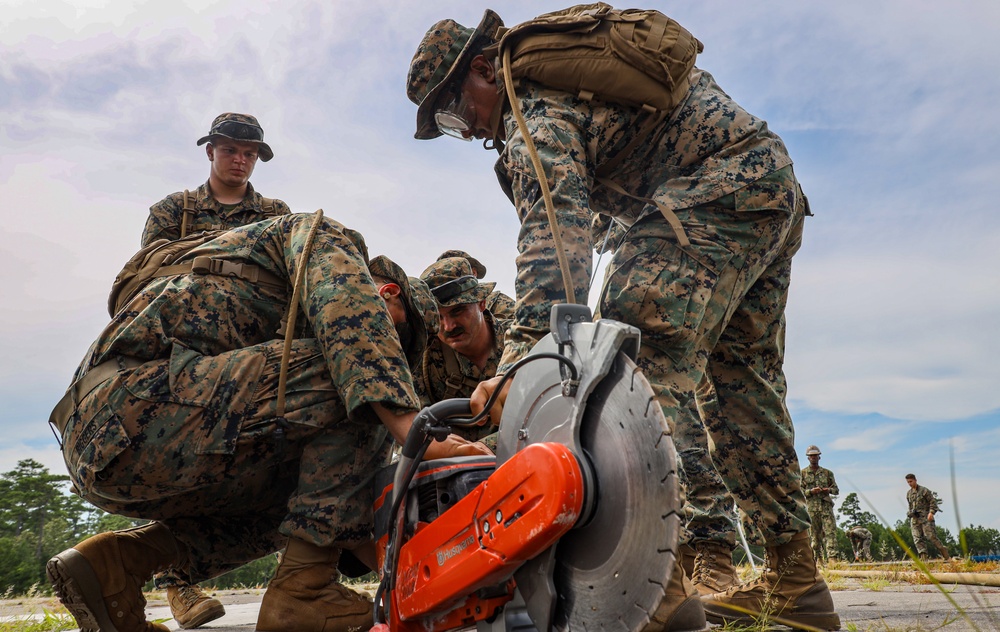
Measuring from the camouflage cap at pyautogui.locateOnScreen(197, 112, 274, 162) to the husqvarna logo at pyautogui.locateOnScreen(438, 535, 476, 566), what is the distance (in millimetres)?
4415

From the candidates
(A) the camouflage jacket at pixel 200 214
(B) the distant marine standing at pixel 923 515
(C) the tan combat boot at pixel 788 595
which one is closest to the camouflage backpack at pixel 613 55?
(C) the tan combat boot at pixel 788 595

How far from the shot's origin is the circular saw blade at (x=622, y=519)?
149 centimetres

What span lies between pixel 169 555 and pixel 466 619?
1.56 m

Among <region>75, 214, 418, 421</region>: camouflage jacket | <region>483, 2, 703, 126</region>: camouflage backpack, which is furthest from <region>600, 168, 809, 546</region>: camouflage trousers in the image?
<region>75, 214, 418, 421</region>: camouflage jacket

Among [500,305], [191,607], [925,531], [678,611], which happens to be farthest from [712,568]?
[925,531]

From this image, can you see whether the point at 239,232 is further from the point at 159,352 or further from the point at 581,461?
the point at 581,461

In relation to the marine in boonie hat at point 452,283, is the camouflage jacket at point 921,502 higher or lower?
lower

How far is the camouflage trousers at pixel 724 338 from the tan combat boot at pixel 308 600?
4.05 ft

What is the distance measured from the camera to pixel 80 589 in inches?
102

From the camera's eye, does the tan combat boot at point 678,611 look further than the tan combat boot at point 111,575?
No

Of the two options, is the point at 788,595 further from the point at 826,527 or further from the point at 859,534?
the point at 859,534

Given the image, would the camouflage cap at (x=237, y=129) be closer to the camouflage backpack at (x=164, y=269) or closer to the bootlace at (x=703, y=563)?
the camouflage backpack at (x=164, y=269)

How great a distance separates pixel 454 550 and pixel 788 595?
5.25ft

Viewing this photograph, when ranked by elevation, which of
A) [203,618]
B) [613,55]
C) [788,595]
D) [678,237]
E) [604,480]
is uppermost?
[613,55]
